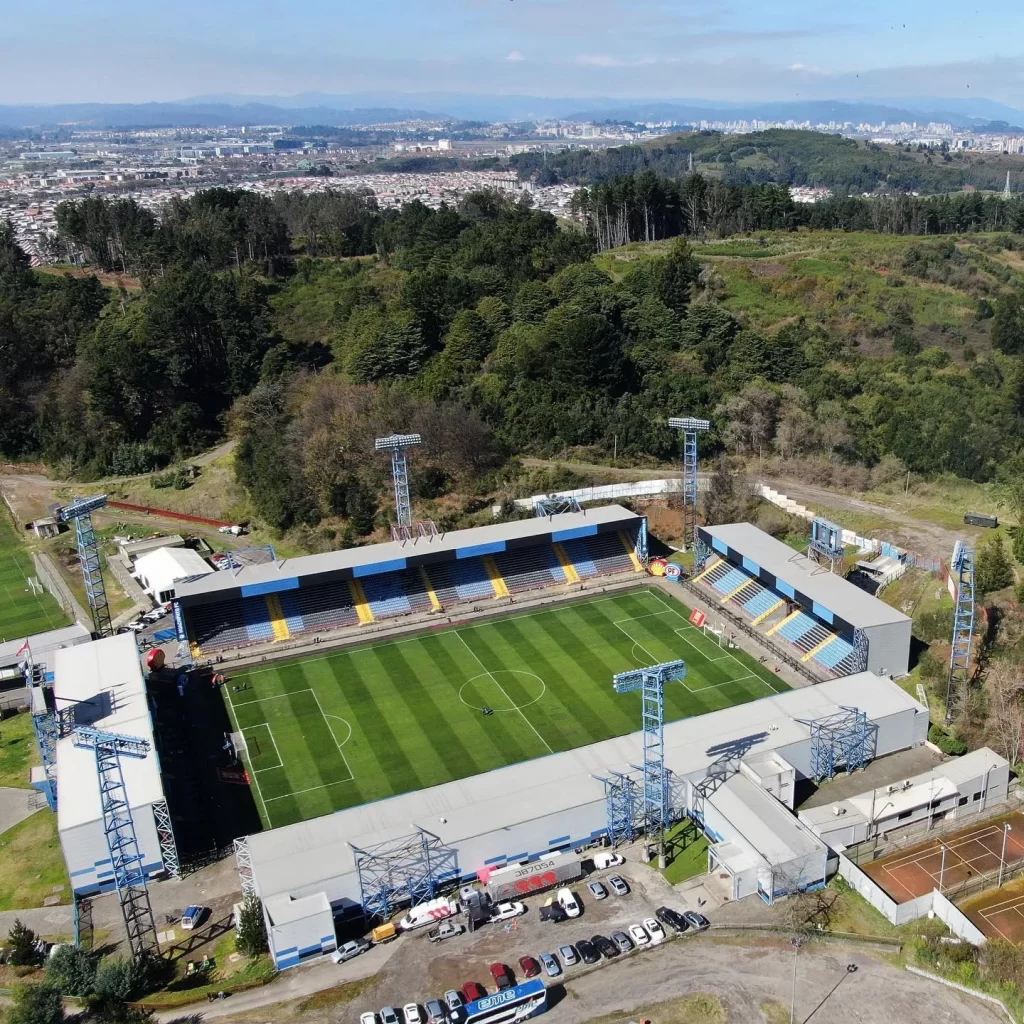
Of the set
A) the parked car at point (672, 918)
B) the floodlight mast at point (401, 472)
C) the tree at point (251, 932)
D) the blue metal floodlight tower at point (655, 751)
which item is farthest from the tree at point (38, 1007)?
the floodlight mast at point (401, 472)

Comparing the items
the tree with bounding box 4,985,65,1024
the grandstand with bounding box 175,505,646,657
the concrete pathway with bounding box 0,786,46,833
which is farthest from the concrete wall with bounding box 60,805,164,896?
the grandstand with bounding box 175,505,646,657

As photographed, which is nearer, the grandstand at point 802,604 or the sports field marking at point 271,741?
the sports field marking at point 271,741

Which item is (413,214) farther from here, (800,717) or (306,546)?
(800,717)

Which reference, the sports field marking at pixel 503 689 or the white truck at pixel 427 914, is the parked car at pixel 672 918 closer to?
the white truck at pixel 427 914

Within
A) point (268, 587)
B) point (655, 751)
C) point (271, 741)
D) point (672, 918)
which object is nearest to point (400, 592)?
point (268, 587)

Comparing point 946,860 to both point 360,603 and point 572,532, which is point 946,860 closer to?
point 572,532

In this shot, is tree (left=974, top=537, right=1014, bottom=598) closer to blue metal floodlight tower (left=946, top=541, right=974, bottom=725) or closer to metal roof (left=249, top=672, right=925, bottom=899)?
blue metal floodlight tower (left=946, top=541, right=974, bottom=725)

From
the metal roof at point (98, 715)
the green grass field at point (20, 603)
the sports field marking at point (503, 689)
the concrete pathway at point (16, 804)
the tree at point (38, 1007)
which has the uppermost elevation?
the metal roof at point (98, 715)
